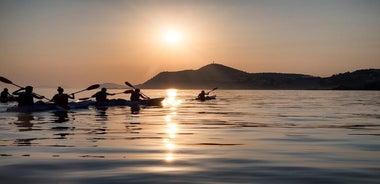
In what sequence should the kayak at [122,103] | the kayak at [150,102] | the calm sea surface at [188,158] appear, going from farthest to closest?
1. the kayak at [150,102]
2. the kayak at [122,103]
3. the calm sea surface at [188,158]

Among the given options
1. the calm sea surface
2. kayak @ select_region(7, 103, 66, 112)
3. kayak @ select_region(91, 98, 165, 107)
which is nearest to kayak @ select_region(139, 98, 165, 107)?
kayak @ select_region(91, 98, 165, 107)

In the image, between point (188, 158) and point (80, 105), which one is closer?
point (188, 158)

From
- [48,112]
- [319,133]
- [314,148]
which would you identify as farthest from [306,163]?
[48,112]

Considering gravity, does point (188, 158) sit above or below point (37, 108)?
below

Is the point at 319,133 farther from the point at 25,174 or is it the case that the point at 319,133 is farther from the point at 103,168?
the point at 25,174

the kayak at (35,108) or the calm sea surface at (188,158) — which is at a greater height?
the kayak at (35,108)

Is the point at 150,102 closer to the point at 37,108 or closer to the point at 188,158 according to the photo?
the point at 37,108

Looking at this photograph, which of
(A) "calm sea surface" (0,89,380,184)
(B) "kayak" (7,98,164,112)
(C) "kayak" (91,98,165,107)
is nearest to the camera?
(A) "calm sea surface" (0,89,380,184)

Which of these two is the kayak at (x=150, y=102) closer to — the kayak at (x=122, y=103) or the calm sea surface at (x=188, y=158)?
the kayak at (x=122, y=103)

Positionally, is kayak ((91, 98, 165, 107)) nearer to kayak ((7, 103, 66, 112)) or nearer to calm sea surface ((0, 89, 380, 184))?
kayak ((7, 103, 66, 112))

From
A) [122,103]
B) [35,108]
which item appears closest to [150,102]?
[122,103]

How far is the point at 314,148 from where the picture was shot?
593 inches

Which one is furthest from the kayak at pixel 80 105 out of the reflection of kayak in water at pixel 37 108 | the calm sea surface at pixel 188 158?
the calm sea surface at pixel 188 158

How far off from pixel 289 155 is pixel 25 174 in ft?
24.1
